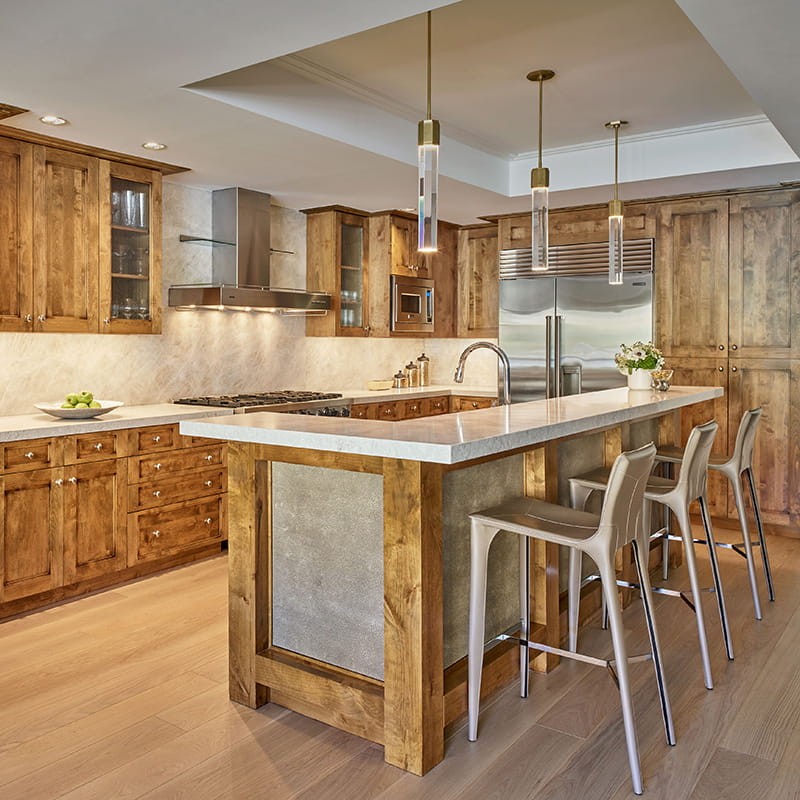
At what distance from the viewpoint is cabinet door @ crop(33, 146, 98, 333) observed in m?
3.88

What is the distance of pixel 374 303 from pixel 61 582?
3.38 metres

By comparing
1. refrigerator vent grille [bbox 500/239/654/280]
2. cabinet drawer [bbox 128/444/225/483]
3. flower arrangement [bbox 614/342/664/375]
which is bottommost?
cabinet drawer [bbox 128/444/225/483]

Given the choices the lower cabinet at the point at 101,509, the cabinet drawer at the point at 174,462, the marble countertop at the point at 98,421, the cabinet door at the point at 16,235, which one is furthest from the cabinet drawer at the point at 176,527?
the cabinet door at the point at 16,235

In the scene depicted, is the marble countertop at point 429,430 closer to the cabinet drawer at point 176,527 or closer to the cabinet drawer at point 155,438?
the cabinet drawer at point 155,438

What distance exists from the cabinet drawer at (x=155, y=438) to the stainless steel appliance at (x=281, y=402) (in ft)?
1.37

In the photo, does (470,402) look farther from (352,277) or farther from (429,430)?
(429,430)

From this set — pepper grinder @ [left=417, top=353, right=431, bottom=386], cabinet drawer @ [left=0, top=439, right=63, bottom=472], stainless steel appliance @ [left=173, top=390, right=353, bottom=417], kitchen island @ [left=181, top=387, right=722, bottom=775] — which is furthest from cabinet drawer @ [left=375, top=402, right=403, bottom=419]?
kitchen island @ [left=181, top=387, right=722, bottom=775]

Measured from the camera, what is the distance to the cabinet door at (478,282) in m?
6.74

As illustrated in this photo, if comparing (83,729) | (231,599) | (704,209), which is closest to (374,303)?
(704,209)

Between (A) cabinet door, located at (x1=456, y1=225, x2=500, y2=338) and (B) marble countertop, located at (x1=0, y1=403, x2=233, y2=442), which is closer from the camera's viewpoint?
(B) marble countertop, located at (x1=0, y1=403, x2=233, y2=442)

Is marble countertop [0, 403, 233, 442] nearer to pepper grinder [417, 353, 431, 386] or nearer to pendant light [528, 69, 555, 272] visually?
pendant light [528, 69, 555, 272]

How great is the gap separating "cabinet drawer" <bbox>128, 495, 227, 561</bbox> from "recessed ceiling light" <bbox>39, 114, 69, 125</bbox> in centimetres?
203

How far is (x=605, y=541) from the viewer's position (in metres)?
2.30

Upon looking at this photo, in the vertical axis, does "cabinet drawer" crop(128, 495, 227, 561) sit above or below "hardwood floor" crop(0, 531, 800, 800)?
above
